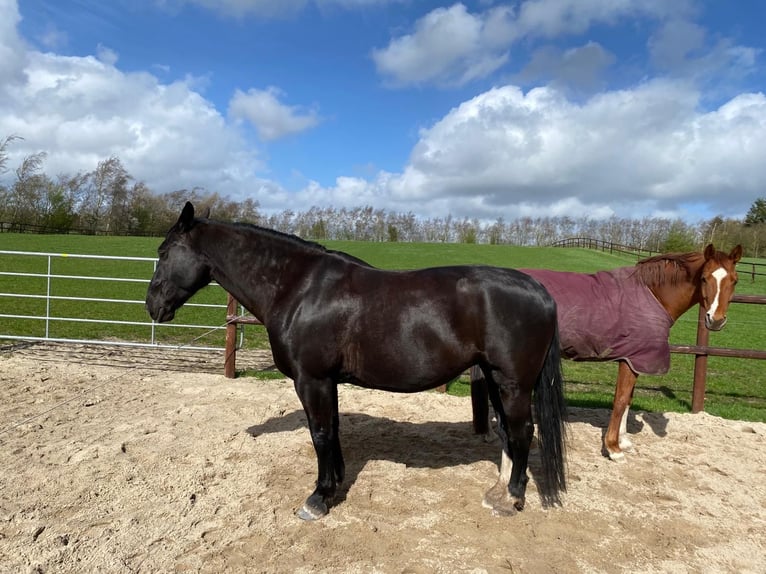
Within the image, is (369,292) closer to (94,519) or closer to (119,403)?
(94,519)

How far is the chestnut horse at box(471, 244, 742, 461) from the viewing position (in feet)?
12.9

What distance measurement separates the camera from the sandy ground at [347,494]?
2572 mm

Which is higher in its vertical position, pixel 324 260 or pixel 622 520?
pixel 324 260

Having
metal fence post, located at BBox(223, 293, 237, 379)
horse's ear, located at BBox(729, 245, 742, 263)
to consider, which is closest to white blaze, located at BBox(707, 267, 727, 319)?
horse's ear, located at BBox(729, 245, 742, 263)

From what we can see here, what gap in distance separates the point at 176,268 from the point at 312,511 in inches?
69.7

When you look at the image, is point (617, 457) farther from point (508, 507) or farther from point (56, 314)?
point (56, 314)

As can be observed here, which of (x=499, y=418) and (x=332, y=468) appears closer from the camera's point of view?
(x=332, y=468)

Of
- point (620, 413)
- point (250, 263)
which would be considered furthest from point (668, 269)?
point (250, 263)

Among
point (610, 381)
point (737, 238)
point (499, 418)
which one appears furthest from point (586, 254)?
point (499, 418)

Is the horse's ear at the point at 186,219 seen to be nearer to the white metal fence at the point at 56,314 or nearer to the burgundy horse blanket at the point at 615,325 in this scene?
Answer: the white metal fence at the point at 56,314

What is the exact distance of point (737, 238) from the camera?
148ft

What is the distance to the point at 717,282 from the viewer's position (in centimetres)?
387

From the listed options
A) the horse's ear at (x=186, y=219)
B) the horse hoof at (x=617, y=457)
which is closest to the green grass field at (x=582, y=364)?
the horse hoof at (x=617, y=457)

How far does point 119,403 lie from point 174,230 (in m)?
2.81
